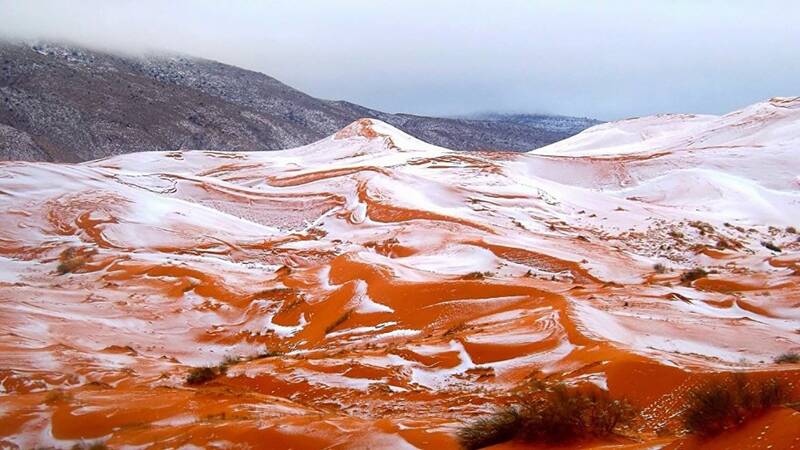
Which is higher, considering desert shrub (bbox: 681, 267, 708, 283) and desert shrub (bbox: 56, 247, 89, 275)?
desert shrub (bbox: 681, 267, 708, 283)

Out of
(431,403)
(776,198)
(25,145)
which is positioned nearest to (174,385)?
(431,403)

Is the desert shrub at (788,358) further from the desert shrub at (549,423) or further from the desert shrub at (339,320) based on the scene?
the desert shrub at (339,320)

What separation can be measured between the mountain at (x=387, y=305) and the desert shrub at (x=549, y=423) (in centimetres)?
7

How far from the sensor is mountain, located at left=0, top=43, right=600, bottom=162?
298 ft

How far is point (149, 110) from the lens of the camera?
10506cm

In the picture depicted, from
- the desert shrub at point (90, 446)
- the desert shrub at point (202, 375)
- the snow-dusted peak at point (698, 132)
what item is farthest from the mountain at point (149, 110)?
the desert shrub at point (90, 446)

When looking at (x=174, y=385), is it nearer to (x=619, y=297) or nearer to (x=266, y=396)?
(x=266, y=396)

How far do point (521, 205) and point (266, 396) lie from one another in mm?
19592

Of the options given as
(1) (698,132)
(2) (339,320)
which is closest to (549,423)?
(2) (339,320)

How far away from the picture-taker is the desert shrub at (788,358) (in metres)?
7.61

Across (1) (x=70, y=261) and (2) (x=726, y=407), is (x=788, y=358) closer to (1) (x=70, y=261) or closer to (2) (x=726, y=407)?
(2) (x=726, y=407)

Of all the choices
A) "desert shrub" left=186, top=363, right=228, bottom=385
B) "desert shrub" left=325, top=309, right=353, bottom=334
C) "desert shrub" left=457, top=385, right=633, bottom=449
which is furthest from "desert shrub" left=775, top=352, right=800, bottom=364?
"desert shrub" left=325, top=309, right=353, bottom=334

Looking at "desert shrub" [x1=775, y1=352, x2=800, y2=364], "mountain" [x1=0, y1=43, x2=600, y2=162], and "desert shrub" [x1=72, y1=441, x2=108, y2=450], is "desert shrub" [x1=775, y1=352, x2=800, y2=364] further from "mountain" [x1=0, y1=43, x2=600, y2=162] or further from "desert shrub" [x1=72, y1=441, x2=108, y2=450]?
"mountain" [x1=0, y1=43, x2=600, y2=162]

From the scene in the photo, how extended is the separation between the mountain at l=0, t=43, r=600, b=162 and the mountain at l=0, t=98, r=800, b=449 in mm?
65874
